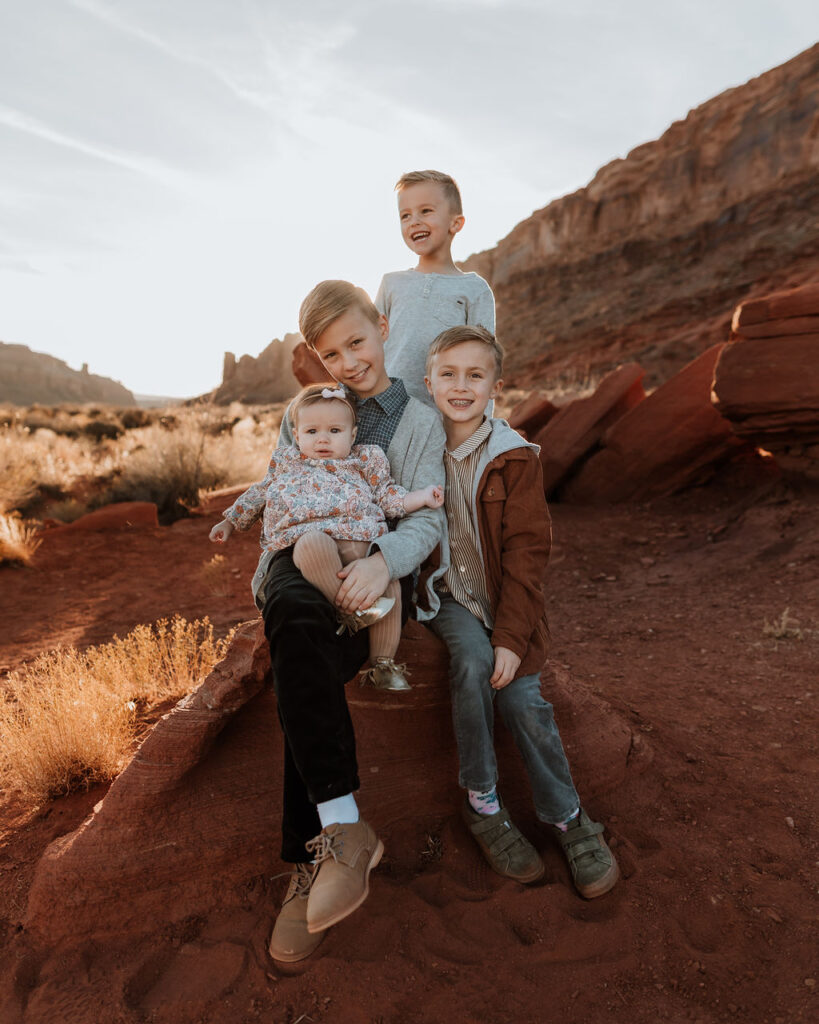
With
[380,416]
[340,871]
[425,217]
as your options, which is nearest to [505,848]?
[340,871]

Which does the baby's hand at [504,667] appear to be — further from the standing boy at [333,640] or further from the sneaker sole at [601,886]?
the sneaker sole at [601,886]

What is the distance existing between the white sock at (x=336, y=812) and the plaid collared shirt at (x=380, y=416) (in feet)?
4.25

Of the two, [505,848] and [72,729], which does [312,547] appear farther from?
[72,729]

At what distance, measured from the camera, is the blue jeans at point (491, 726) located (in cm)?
240

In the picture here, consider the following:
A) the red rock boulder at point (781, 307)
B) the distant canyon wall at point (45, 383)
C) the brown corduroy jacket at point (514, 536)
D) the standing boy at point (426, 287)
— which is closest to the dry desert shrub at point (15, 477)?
the standing boy at point (426, 287)

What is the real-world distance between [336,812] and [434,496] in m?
1.12

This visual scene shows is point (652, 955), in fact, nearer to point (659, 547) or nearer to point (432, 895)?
point (432, 895)

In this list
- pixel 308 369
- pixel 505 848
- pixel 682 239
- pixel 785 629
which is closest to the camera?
pixel 505 848

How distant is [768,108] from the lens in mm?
28094

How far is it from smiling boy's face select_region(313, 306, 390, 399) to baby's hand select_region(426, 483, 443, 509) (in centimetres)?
50

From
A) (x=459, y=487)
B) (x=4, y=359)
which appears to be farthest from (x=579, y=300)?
(x=4, y=359)

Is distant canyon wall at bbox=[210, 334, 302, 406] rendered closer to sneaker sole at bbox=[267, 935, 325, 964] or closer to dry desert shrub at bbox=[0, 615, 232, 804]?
dry desert shrub at bbox=[0, 615, 232, 804]

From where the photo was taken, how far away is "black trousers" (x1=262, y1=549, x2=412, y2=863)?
6.32ft

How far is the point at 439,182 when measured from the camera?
296 centimetres
